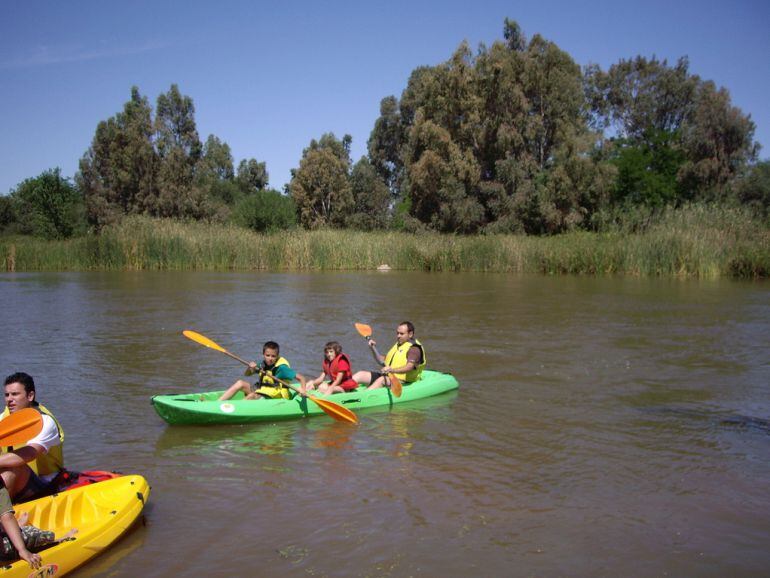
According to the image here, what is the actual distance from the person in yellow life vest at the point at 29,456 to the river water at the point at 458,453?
0.60 meters

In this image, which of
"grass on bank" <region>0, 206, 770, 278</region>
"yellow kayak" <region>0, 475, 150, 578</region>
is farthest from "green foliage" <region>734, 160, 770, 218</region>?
"yellow kayak" <region>0, 475, 150, 578</region>

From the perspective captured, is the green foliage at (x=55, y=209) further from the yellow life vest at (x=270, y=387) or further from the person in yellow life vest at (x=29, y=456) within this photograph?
the person in yellow life vest at (x=29, y=456)

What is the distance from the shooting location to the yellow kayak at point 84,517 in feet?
13.0

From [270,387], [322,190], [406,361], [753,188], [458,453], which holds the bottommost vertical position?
[458,453]

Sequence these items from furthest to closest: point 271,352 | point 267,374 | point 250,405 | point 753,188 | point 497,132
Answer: point 753,188, point 497,132, point 271,352, point 267,374, point 250,405

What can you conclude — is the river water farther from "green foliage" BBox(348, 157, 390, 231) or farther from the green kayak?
"green foliage" BBox(348, 157, 390, 231)

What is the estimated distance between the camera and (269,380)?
24.1ft

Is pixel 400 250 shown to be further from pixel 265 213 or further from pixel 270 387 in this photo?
pixel 270 387

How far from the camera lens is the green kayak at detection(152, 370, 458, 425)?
260 inches

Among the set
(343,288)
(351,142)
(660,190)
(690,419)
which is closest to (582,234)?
(343,288)

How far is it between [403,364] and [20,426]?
15.1 feet

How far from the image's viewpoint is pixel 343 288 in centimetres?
2039

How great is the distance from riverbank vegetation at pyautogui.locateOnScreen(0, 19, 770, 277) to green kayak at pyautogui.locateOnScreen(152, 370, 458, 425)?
17923mm

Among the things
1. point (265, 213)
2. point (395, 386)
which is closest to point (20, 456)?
point (395, 386)
